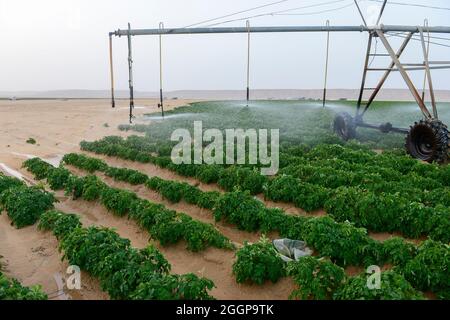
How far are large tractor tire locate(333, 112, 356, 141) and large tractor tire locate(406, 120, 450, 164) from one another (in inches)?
149

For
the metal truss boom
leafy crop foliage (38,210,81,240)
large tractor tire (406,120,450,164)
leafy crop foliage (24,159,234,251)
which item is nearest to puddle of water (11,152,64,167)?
the metal truss boom

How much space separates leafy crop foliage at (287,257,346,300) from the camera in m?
6.19

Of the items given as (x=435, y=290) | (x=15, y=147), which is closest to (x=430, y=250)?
(x=435, y=290)

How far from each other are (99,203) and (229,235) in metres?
4.16

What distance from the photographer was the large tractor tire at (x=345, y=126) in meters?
18.8

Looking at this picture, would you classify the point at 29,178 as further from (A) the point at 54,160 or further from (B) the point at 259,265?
(B) the point at 259,265

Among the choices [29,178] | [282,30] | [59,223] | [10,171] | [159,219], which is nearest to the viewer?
[59,223]

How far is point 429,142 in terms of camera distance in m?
14.4

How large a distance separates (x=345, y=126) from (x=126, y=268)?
1472 cm

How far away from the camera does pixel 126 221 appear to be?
10.5 m


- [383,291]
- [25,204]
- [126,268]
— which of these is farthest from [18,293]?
[25,204]

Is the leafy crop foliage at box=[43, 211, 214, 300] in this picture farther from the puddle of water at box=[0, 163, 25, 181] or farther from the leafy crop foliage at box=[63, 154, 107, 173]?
the puddle of water at box=[0, 163, 25, 181]
